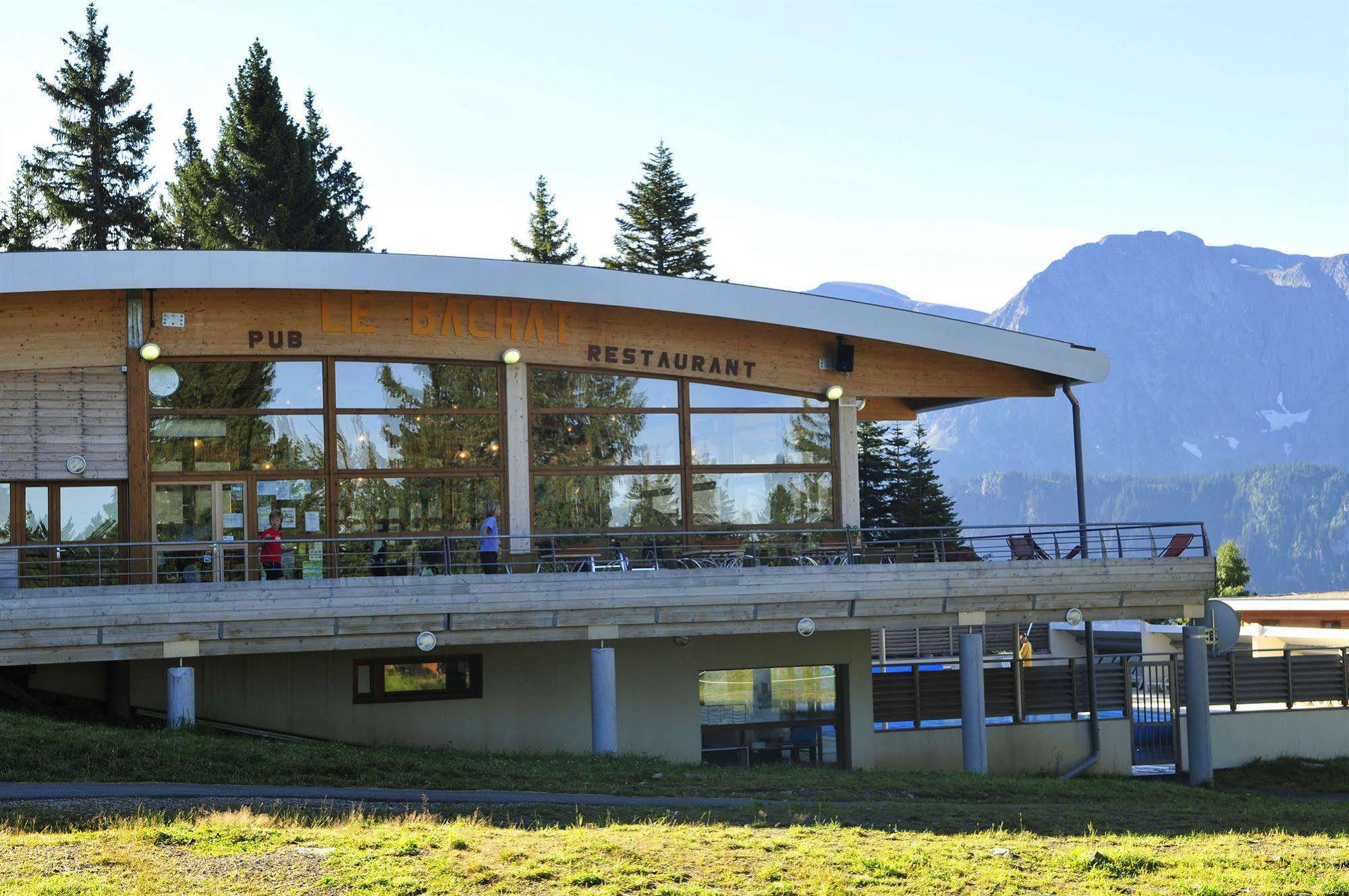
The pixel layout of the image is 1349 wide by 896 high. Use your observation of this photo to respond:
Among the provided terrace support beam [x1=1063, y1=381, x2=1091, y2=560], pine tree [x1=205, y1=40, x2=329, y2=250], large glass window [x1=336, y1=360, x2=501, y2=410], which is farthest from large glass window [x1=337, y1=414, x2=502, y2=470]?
pine tree [x1=205, y1=40, x2=329, y2=250]

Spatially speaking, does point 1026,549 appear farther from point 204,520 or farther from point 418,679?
point 204,520

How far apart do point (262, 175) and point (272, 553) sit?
26751 millimetres

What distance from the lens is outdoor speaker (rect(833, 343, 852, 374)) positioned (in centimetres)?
Result: 2252

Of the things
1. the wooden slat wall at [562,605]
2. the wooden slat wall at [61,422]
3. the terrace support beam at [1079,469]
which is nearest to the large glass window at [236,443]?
the wooden slat wall at [61,422]

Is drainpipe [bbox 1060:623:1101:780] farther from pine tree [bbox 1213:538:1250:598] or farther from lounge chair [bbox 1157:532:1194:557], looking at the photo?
pine tree [bbox 1213:538:1250:598]

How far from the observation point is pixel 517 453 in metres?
21.3

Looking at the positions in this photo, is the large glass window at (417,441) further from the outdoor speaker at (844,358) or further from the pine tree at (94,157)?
the pine tree at (94,157)

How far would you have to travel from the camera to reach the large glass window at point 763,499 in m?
22.2

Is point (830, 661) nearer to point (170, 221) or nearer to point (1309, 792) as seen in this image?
point (1309, 792)

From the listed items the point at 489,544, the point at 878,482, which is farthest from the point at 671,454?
the point at 878,482

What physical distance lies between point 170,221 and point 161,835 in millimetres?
42348

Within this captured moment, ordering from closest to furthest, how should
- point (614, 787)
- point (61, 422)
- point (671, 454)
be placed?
point (614, 787), point (61, 422), point (671, 454)

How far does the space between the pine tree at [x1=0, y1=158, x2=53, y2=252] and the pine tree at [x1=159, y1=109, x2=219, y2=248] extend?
3818mm

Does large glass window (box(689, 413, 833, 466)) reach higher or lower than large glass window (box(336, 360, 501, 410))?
lower
